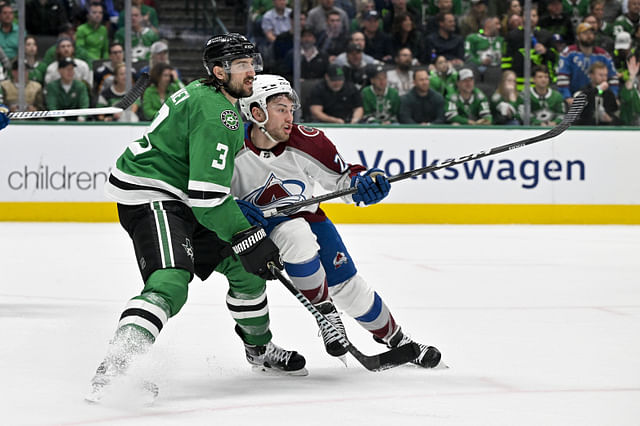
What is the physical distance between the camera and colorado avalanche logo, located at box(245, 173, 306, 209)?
9.57 ft

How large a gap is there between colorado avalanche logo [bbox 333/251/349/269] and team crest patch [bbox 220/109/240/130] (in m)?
0.57

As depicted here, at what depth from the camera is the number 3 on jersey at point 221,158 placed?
2.50 metres

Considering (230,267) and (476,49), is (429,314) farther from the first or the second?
(476,49)

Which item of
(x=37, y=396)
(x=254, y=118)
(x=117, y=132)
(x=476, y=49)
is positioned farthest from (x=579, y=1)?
(x=37, y=396)

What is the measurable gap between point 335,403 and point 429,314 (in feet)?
5.31

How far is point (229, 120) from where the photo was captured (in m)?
2.55

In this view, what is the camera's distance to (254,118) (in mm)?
2885

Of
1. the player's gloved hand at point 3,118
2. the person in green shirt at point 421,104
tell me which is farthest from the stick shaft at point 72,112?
the person in green shirt at point 421,104

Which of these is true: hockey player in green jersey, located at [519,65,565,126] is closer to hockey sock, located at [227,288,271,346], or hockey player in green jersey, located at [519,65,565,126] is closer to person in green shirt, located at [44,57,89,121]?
person in green shirt, located at [44,57,89,121]

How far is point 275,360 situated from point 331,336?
0.20 metres

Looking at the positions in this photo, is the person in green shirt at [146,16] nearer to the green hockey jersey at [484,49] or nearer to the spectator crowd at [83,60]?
the spectator crowd at [83,60]

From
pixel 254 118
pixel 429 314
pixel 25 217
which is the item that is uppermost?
pixel 254 118

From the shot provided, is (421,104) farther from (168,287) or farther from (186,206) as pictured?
(168,287)

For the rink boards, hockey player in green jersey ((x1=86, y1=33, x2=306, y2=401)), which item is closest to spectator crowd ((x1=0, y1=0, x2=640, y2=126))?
the rink boards
